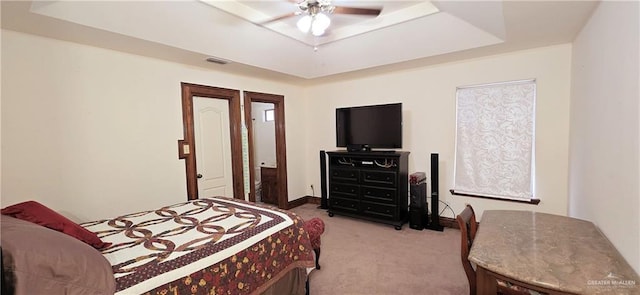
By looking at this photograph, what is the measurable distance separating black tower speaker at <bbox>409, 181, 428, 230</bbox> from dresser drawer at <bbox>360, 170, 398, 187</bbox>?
27 centimetres

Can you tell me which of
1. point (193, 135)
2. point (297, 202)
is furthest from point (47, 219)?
point (297, 202)

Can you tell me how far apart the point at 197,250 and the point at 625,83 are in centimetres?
251

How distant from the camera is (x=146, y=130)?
3.09 m

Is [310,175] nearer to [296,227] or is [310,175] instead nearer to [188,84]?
[188,84]

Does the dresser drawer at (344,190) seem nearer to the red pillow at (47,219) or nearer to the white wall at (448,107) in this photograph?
the white wall at (448,107)

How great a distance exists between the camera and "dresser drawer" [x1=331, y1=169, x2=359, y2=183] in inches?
162

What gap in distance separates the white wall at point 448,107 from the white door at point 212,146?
1.73 m

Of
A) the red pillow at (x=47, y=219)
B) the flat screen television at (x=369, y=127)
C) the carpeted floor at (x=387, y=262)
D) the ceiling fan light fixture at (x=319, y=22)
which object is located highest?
the ceiling fan light fixture at (x=319, y=22)

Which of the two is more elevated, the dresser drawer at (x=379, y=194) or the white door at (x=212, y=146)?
the white door at (x=212, y=146)

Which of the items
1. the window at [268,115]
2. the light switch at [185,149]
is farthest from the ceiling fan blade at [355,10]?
the window at [268,115]

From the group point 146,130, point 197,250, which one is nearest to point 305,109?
point 146,130

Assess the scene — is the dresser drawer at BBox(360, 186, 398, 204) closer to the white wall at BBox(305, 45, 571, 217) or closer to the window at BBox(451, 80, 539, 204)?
the white wall at BBox(305, 45, 571, 217)

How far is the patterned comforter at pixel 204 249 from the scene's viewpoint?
1.41m

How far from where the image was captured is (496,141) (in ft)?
11.1
